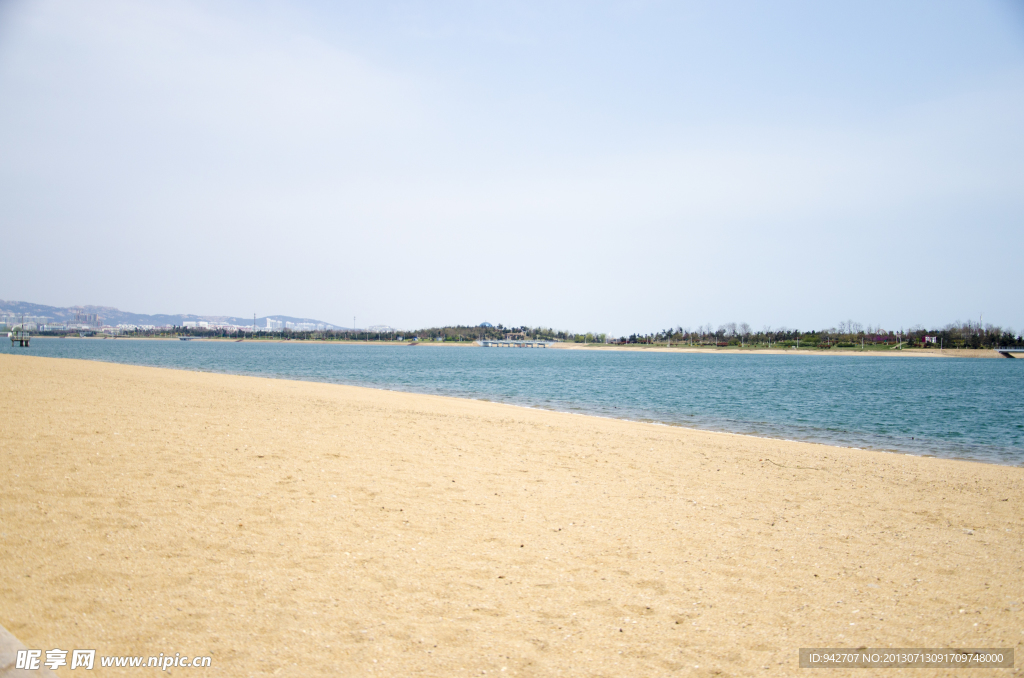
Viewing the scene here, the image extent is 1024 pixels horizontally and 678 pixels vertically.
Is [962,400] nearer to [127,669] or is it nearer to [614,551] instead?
[614,551]

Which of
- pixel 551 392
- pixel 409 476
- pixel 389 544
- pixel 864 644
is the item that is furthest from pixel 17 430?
pixel 551 392

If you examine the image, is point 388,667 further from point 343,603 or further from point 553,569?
point 553,569

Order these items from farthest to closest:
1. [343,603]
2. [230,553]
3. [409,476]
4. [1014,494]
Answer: [1014,494], [409,476], [230,553], [343,603]

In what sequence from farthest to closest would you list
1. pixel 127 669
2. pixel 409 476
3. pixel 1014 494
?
pixel 1014 494 → pixel 409 476 → pixel 127 669

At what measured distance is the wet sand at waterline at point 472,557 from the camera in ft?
12.2

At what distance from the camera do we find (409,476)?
26.4 feet

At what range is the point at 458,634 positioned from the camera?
3873 millimetres

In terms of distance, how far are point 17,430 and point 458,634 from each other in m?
9.83

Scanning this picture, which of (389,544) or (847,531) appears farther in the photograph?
(847,531)

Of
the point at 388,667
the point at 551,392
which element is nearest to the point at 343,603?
the point at 388,667

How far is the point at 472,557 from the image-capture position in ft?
17.2

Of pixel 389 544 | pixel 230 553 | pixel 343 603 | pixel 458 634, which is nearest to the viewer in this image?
pixel 458 634

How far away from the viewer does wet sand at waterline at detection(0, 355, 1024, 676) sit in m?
3.73

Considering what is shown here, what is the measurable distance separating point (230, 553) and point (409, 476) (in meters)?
3.24
